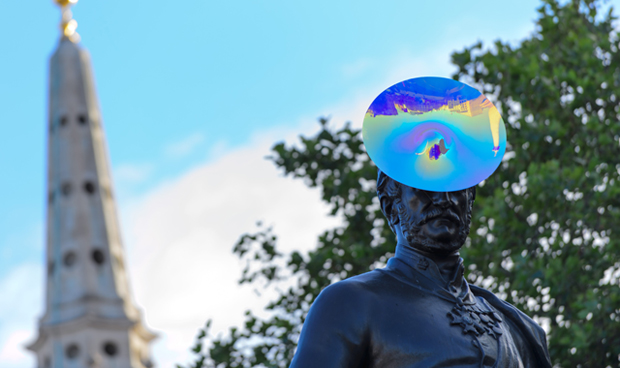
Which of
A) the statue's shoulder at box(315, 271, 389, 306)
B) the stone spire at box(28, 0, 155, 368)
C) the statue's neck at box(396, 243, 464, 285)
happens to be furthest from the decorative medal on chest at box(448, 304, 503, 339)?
the stone spire at box(28, 0, 155, 368)

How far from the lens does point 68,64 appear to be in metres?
48.0

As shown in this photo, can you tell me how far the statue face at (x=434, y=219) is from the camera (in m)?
3.41

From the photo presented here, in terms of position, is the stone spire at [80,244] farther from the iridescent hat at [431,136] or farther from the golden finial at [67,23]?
the iridescent hat at [431,136]

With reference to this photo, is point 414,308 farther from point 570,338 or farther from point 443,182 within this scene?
point 570,338

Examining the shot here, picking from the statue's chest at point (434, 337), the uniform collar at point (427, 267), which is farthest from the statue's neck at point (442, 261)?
the statue's chest at point (434, 337)

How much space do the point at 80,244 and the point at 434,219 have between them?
41765 millimetres

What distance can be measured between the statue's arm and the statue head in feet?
0.94

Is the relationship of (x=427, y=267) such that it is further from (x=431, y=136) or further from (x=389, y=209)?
(x=431, y=136)

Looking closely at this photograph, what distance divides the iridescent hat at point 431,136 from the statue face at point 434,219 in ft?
0.17

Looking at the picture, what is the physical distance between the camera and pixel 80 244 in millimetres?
43875

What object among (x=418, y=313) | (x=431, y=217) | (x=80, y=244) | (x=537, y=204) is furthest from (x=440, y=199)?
(x=80, y=244)

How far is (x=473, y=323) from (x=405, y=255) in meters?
0.32

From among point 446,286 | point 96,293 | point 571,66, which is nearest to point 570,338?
point 571,66

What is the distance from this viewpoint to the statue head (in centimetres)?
341
